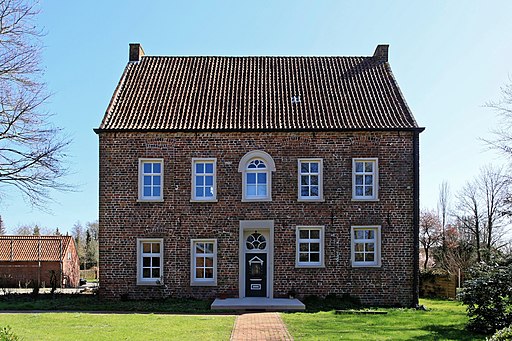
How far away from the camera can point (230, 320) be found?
59.7ft

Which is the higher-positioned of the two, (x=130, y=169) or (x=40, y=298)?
(x=130, y=169)

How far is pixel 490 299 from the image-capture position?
1563cm

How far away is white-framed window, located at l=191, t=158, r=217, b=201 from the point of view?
81.0 feet

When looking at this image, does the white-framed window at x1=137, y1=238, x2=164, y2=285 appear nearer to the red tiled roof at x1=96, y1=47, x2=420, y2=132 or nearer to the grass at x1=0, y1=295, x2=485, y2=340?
the grass at x1=0, y1=295, x2=485, y2=340

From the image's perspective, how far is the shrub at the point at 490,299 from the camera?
1523 centimetres

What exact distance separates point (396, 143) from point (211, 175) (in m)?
7.65

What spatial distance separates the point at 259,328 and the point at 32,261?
34.0 metres

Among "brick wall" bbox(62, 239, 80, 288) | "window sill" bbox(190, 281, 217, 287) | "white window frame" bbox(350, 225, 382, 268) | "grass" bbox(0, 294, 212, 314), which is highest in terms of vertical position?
"white window frame" bbox(350, 225, 382, 268)

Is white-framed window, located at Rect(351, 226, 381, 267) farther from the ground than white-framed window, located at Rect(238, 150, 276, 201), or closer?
closer

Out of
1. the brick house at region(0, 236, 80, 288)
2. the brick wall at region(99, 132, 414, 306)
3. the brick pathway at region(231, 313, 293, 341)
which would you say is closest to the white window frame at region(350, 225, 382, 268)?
the brick wall at region(99, 132, 414, 306)

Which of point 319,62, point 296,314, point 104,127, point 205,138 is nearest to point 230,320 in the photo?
point 296,314

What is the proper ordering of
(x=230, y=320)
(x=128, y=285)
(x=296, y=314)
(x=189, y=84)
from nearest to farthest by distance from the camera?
1. (x=230, y=320)
2. (x=296, y=314)
3. (x=128, y=285)
4. (x=189, y=84)

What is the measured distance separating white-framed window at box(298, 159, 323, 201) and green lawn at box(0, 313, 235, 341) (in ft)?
23.2

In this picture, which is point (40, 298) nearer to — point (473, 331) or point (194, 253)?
point (194, 253)
